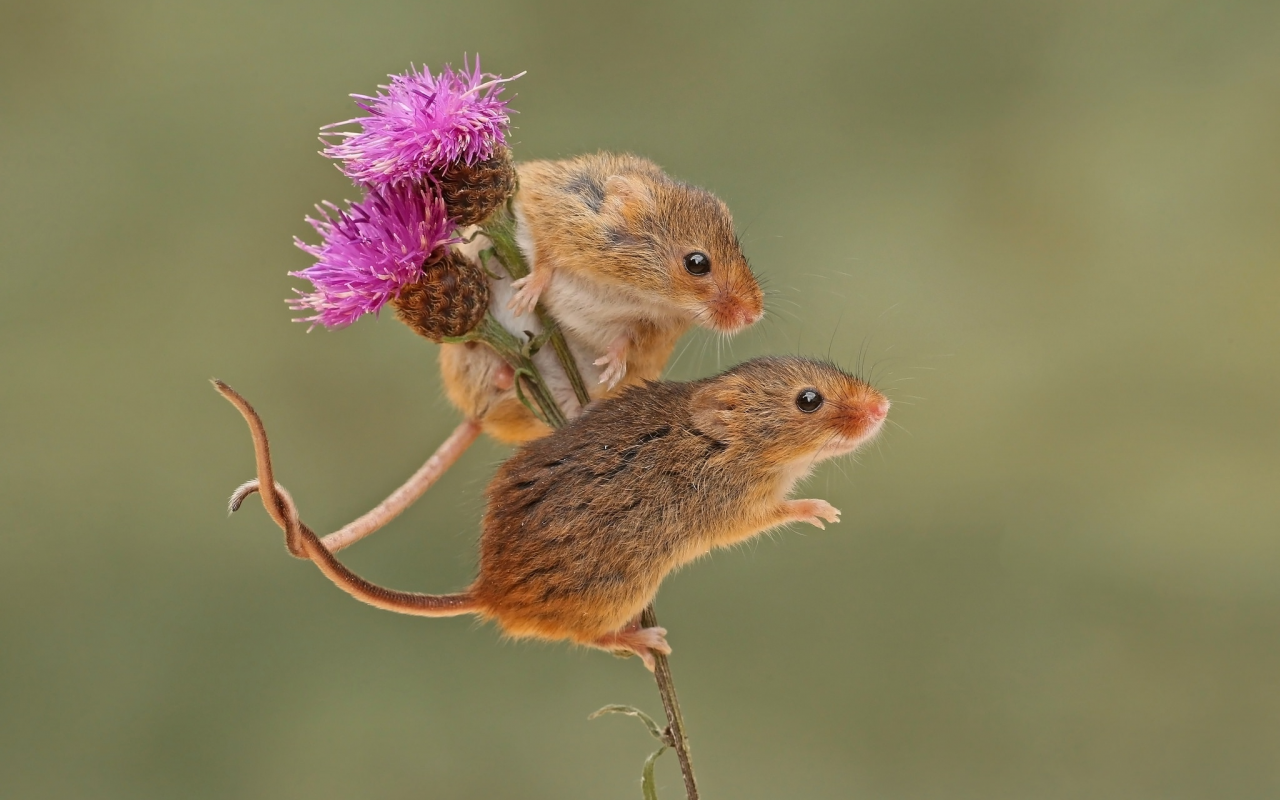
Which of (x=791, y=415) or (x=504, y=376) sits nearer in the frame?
(x=791, y=415)

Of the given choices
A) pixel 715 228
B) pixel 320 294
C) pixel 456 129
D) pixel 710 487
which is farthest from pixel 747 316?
pixel 320 294

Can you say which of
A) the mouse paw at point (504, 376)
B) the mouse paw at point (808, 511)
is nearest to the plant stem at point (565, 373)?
the mouse paw at point (504, 376)

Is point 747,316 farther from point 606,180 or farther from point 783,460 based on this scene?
point 606,180

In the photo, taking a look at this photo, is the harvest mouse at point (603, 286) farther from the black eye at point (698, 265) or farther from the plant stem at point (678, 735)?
the plant stem at point (678, 735)

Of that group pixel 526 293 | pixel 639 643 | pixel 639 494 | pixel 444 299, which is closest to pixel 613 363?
pixel 526 293

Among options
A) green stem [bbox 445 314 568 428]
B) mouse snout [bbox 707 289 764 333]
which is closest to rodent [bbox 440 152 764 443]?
mouse snout [bbox 707 289 764 333]

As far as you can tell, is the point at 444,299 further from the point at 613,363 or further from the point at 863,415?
the point at 863,415
